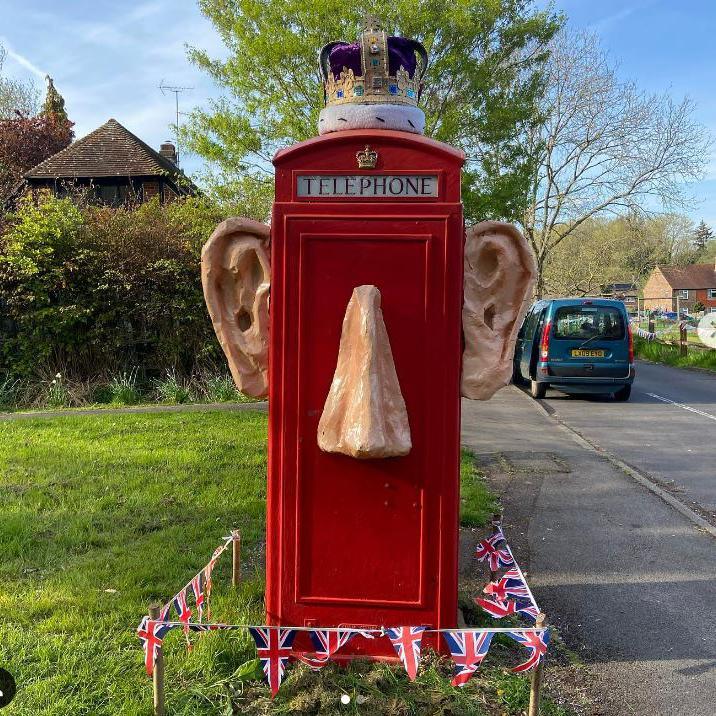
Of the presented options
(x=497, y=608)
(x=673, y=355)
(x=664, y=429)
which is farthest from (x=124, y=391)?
(x=673, y=355)

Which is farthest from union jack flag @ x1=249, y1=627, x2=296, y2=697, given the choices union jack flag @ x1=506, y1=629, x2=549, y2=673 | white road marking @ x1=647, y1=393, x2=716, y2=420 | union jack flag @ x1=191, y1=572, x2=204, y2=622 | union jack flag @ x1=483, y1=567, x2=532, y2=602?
white road marking @ x1=647, y1=393, x2=716, y2=420

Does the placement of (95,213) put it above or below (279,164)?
above

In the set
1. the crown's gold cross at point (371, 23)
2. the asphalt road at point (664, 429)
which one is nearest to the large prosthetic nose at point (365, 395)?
the crown's gold cross at point (371, 23)

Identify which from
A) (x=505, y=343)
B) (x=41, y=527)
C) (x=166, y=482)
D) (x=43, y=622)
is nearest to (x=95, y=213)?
(x=166, y=482)

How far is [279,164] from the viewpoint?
2.77 meters

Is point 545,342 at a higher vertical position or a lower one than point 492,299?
lower

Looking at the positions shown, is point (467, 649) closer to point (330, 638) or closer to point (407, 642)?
point (407, 642)

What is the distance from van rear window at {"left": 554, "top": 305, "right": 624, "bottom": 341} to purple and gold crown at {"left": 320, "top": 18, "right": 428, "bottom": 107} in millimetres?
10163

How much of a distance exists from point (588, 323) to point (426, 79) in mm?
6415

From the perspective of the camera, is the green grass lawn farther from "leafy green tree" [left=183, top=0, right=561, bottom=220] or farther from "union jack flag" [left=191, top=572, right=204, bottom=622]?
"leafy green tree" [left=183, top=0, right=561, bottom=220]

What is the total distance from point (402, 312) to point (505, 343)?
53 centimetres

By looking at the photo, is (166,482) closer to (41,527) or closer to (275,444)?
(41,527)

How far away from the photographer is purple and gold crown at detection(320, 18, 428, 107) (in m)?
2.87

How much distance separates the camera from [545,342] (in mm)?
12430
